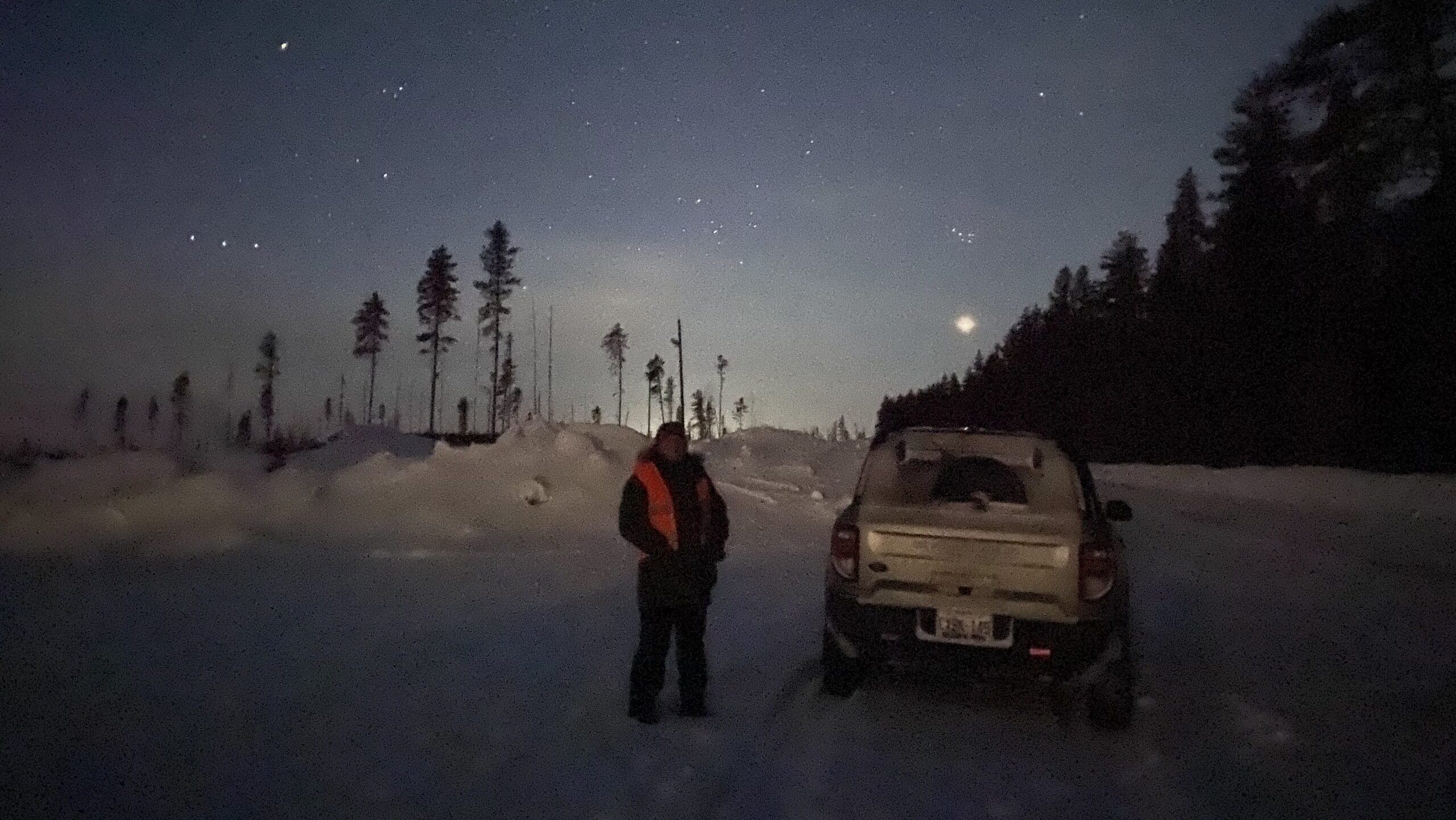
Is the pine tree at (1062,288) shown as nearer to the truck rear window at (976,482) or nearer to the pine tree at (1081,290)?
the pine tree at (1081,290)

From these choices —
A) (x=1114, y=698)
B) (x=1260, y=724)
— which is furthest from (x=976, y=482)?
(x=1260, y=724)

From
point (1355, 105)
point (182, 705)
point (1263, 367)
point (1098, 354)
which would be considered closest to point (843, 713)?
point (182, 705)

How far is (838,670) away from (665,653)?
4.42 feet

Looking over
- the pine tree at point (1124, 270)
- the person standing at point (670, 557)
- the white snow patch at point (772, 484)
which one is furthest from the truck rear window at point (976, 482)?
the pine tree at point (1124, 270)

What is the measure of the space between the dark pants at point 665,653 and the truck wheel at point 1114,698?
8.29ft

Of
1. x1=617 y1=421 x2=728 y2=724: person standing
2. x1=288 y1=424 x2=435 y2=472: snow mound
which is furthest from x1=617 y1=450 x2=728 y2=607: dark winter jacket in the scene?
x1=288 y1=424 x2=435 y2=472: snow mound

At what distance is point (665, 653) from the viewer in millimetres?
6383

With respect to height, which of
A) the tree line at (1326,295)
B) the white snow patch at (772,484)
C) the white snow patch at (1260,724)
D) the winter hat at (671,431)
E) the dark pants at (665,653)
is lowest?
the white snow patch at (1260,724)

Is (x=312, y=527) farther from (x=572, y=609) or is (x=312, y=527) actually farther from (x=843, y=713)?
(x=843, y=713)

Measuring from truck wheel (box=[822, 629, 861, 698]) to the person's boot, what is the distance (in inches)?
51.2

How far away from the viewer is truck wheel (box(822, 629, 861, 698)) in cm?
681

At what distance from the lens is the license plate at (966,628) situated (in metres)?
6.23

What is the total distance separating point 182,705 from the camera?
668 centimetres

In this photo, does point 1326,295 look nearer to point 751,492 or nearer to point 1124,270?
point 751,492
